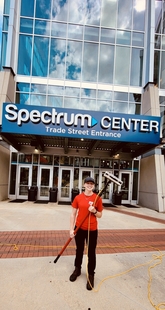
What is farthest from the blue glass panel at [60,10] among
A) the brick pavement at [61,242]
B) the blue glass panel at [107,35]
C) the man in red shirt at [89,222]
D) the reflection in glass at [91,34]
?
the man in red shirt at [89,222]

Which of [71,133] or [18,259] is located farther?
[71,133]

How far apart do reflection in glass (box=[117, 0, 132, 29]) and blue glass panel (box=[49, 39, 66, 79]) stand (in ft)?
14.9

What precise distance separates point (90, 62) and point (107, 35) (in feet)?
8.12

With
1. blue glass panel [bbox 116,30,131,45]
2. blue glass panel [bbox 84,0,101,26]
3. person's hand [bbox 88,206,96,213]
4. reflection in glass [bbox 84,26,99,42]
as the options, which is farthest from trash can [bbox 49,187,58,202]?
blue glass panel [bbox 84,0,101,26]

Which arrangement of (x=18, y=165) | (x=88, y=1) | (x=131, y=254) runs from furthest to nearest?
(x=88, y=1) < (x=18, y=165) < (x=131, y=254)

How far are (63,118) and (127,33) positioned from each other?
383 inches

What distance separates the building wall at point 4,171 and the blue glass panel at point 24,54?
226 inches

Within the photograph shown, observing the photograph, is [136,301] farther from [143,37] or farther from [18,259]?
[143,37]

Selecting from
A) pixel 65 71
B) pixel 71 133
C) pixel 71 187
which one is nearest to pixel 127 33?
pixel 65 71

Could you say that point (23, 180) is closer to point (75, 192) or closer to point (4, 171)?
point (4, 171)

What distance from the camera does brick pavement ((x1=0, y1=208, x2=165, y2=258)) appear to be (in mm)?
4314

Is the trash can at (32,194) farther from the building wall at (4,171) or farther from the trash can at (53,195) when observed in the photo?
the building wall at (4,171)

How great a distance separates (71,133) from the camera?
1004cm

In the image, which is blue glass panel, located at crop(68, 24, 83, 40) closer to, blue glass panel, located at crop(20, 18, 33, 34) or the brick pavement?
blue glass panel, located at crop(20, 18, 33, 34)
